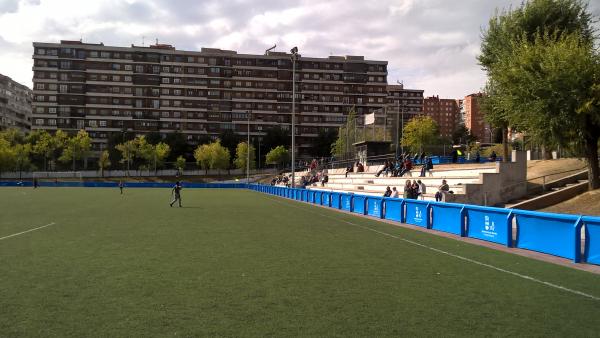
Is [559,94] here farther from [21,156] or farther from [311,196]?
[21,156]

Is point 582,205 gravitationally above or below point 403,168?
below

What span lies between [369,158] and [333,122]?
83.7 m

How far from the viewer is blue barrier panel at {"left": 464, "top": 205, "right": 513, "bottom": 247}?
12771 millimetres

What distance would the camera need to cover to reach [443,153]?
58781 mm

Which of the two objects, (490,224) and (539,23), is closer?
(490,224)

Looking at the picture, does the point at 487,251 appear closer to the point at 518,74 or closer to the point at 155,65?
the point at 518,74

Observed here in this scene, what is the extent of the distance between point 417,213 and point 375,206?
4.88 metres

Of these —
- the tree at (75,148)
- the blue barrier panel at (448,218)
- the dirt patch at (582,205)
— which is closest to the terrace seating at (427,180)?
the dirt patch at (582,205)

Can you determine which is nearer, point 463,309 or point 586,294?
point 463,309

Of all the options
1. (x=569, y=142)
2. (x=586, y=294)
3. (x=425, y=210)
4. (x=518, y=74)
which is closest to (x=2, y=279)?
(x=586, y=294)

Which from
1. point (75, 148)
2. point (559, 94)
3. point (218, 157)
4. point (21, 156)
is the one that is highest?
point (75, 148)

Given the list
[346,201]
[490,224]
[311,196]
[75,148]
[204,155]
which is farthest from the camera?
[204,155]

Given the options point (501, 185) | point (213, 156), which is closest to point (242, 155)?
point (213, 156)

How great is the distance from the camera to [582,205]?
2089cm
